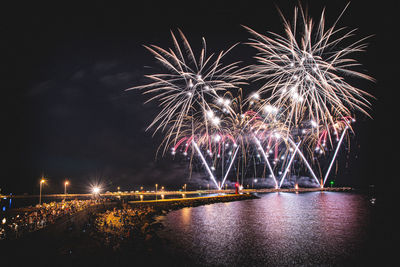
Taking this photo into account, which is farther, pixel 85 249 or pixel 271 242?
pixel 271 242

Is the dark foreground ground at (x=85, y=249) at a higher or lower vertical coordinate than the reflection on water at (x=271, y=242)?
higher

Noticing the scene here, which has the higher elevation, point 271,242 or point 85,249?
point 85,249

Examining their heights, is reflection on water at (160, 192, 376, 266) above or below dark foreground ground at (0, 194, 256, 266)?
below

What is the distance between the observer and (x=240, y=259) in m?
9.49

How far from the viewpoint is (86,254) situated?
9.35 meters

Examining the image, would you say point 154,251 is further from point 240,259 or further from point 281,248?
point 281,248

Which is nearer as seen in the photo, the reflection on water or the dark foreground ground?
the dark foreground ground

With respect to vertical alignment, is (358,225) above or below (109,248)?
below

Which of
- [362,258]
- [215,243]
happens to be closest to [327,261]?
[362,258]

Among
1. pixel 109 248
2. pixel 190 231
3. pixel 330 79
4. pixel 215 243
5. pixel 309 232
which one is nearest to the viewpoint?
pixel 109 248

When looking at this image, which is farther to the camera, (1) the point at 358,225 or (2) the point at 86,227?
(1) the point at 358,225

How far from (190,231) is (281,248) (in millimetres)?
6138

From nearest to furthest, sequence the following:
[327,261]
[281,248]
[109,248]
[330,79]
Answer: [327,261], [109,248], [281,248], [330,79]

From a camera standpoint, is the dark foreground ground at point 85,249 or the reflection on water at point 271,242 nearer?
the dark foreground ground at point 85,249
